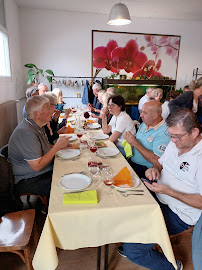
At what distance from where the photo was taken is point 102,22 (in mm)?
5852

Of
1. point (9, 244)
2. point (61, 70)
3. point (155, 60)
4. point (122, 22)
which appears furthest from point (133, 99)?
point (9, 244)

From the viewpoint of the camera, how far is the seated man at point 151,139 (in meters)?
2.02

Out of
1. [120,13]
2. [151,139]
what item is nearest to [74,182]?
[151,139]

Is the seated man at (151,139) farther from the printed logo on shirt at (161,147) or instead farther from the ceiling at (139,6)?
the ceiling at (139,6)

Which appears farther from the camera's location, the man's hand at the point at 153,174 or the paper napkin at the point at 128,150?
the paper napkin at the point at 128,150

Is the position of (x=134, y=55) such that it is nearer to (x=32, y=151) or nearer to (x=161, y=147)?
(x=161, y=147)

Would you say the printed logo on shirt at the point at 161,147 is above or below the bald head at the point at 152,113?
below

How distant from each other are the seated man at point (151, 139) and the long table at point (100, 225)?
2.43ft

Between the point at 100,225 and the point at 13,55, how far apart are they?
189 inches

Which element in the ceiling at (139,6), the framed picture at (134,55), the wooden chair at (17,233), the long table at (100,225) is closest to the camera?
the long table at (100,225)

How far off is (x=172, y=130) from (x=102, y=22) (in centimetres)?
553

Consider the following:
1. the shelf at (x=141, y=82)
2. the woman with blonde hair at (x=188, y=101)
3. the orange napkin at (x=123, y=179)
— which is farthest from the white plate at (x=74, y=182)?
the shelf at (x=141, y=82)

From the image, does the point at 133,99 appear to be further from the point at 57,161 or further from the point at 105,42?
the point at 57,161

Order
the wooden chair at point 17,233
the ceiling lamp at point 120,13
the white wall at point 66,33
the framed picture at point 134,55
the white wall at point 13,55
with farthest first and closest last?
the framed picture at point 134,55 → the white wall at point 66,33 → the white wall at point 13,55 → the ceiling lamp at point 120,13 → the wooden chair at point 17,233
